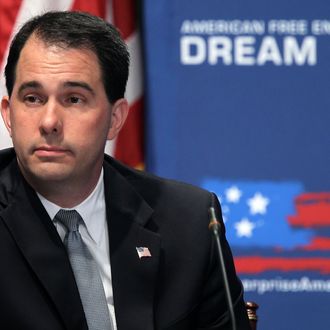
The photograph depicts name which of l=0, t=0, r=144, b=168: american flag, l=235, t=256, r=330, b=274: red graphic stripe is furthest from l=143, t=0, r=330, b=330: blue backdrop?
l=0, t=0, r=144, b=168: american flag

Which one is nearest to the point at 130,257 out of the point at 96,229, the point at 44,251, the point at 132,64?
the point at 96,229

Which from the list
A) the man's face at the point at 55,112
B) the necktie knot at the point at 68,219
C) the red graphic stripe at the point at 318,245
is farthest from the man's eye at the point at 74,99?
the red graphic stripe at the point at 318,245

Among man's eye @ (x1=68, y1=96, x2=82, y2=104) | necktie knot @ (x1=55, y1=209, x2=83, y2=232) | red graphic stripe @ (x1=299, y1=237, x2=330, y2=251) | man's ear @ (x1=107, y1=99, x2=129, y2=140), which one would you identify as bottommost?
red graphic stripe @ (x1=299, y1=237, x2=330, y2=251)

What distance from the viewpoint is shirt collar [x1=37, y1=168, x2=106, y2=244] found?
2.47 metres

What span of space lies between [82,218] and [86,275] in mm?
165

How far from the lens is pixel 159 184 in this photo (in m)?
2.74

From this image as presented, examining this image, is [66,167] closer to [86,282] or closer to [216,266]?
[86,282]

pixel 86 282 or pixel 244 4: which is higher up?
pixel 244 4

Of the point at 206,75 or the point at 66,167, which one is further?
the point at 206,75

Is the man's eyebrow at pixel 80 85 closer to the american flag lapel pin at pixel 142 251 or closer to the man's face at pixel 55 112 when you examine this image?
the man's face at pixel 55 112

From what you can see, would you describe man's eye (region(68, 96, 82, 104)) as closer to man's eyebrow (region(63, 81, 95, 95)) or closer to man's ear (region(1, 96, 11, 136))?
man's eyebrow (region(63, 81, 95, 95))

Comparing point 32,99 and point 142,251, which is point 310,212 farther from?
point 32,99

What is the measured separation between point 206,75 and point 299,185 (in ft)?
1.81

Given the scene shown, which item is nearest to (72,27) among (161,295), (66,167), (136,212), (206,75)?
(66,167)
